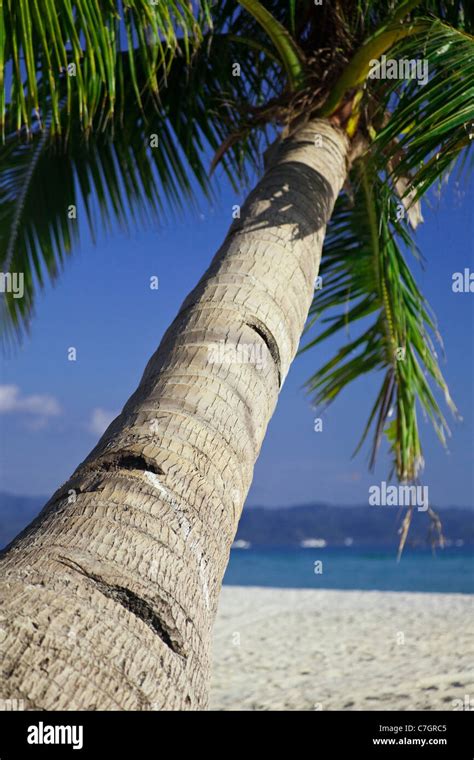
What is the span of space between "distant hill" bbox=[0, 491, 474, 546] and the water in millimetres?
4984

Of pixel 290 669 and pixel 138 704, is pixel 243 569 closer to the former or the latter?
pixel 290 669

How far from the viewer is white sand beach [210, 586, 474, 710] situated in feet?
22.1

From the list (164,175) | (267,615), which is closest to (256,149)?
(164,175)

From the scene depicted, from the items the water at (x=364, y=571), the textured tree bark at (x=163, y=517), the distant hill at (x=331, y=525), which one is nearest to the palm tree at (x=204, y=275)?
the textured tree bark at (x=163, y=517)

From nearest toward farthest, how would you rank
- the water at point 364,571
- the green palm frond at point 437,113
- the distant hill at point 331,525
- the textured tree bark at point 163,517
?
1. the textured tree bark at point 163,517
2. the green palm frond at point 437,113
3. the water at point 364,571
4. the distant hill at point 331,525

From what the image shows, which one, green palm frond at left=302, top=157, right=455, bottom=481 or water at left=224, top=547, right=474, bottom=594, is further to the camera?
water at left=224, top=547, right=474, bottom=594

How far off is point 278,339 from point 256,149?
3226mm

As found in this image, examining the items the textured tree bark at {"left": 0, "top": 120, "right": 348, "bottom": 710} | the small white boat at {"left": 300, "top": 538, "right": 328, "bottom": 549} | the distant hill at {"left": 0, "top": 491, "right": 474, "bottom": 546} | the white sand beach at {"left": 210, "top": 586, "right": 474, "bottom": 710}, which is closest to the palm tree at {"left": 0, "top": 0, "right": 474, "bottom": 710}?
the textured tree bark at {"left": 0, "top": 120, "right": 348, "bottom": 710}

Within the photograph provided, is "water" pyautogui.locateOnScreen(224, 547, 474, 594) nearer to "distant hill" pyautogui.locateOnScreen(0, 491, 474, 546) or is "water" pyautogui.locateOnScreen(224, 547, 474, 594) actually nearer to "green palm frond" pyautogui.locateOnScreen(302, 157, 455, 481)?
"distant hill" pyautogui.locateOnScreen(0, 491, 474, 546)

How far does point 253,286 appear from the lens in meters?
2.41

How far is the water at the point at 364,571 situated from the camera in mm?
32688

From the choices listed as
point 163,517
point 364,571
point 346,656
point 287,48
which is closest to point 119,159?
point 287,48

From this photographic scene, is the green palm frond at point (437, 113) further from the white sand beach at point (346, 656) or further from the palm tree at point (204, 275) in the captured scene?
the white sand beach at point (346, 656)

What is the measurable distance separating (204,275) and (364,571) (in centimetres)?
3883
